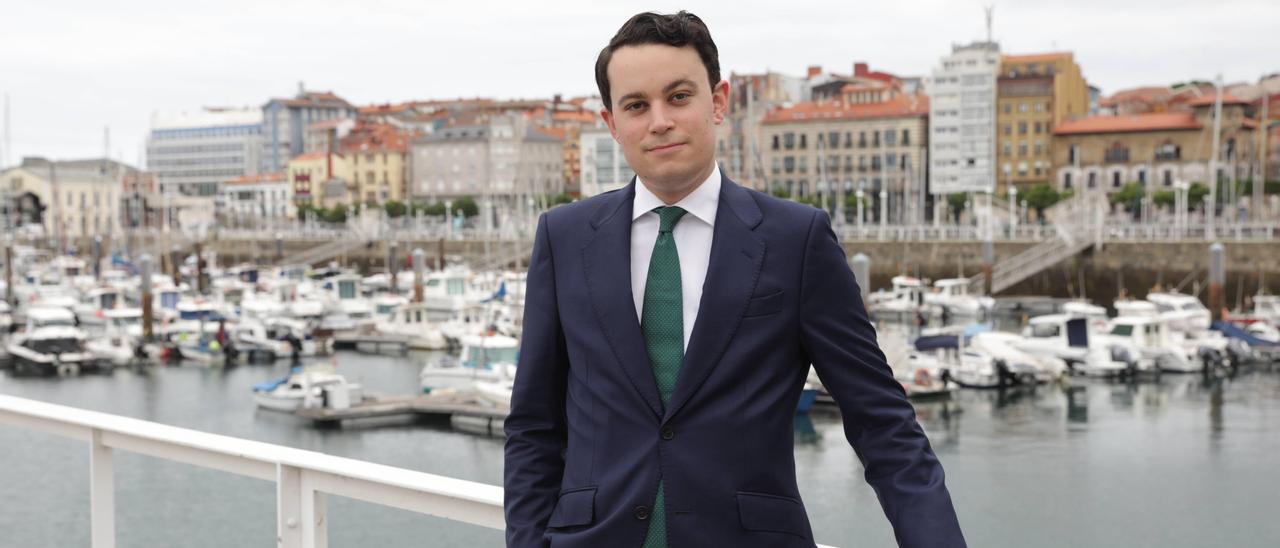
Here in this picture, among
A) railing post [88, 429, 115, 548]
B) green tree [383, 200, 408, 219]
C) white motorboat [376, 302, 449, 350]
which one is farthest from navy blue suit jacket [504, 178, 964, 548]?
green tree [383, 200, 408, 219]

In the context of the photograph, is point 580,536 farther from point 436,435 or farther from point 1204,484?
point 436,435

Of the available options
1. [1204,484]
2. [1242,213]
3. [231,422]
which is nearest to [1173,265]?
[1242,213]

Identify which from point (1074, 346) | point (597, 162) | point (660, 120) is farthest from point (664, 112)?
point (597, 162)

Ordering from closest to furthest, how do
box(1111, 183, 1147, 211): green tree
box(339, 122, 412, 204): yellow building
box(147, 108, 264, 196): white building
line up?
box(1111, 183, 1147, 211): green tree, box(339, 122, 412, 204): yellow building, box(147, 108, 264, 196): white building

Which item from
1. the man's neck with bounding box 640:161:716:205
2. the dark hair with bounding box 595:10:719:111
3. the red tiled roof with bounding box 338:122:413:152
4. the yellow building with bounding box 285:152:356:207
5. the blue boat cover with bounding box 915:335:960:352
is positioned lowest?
the blue boat cover with bounding box 915:335:960:352

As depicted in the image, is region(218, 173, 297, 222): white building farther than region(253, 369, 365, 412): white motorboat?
Yes

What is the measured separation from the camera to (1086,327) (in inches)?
1102

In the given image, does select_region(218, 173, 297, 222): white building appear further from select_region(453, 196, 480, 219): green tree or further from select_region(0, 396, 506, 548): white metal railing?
select_region(0, 396, 506, 548): white metal railing

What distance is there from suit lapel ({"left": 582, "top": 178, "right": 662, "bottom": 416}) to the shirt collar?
2 cm

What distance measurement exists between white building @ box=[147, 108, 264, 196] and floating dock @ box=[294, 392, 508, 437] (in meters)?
94.0

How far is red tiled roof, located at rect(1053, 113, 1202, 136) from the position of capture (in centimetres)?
6694

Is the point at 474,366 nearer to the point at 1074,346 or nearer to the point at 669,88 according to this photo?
the point at 1074,346

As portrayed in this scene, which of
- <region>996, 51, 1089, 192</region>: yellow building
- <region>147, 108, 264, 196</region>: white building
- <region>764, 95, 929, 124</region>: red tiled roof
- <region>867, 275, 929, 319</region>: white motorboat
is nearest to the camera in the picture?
<region>867, 275, 929, 319</region>: white motorboat

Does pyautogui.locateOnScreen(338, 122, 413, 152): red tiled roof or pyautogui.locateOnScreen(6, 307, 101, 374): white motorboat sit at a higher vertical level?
pyautogui.locateOnScreen(338, 122, 413, 152): red tiled roof
